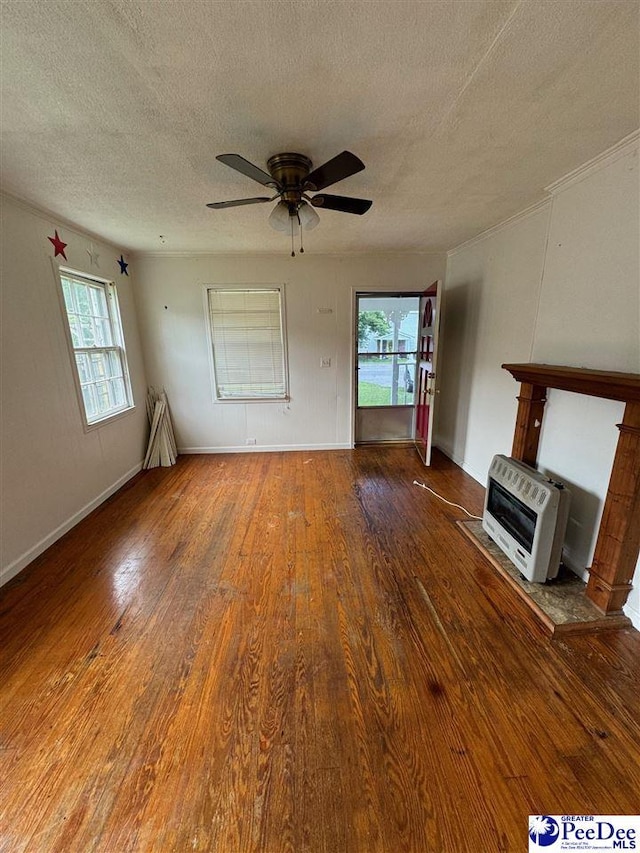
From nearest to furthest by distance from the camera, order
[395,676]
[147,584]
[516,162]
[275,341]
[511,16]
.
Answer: [511,16], [395,676], [516,162], [147,584], [275,341]

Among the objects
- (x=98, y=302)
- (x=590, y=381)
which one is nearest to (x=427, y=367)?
(x=590, y=381)

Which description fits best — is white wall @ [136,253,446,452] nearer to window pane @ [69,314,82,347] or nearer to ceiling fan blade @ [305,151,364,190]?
window pane @ [69,314,82,347]

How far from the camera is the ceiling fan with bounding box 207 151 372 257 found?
1.50 meters

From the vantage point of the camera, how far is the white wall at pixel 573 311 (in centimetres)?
171

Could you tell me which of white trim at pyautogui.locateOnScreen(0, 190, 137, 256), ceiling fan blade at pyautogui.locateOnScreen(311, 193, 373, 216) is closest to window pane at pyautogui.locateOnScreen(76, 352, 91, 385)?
white trim at pyautogui.locateOnScreen(0, 190, 137, 256)

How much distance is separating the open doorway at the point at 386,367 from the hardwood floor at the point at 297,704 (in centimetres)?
243

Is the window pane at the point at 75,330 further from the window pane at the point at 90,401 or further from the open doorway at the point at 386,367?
the open doorway at the point at 386,367

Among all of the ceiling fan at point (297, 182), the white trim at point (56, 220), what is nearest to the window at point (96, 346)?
the white trim at point (56, 220)

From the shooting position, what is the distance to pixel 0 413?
2137 millimetres

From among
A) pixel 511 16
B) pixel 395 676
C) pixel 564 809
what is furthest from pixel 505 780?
pixel 511 16

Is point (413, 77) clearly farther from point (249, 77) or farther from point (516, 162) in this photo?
point (516, 162)

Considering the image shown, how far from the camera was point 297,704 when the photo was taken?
1.37 metres

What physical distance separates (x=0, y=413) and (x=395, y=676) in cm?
279

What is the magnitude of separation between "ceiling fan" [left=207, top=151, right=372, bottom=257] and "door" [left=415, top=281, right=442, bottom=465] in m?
1.86
